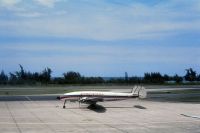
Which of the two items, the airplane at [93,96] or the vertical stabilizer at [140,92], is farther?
the vertical stabilizer at [140,92]

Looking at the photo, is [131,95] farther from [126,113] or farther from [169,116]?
[169,116]

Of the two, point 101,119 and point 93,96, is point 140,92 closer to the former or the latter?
point 93,96

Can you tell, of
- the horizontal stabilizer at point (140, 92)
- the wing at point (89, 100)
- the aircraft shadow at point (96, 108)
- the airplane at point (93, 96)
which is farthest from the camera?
the horizontal stabilizer at point (140, 92)

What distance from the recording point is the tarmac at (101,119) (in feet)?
119

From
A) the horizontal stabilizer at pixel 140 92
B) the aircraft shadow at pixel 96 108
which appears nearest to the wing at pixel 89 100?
the aircraft shadow at pixel 96 108

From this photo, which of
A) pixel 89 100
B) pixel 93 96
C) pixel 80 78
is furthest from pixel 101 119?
pixel 80 78

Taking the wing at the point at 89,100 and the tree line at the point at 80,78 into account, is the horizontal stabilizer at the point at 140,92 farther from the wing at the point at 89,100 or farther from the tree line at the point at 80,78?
the tree line at the point at 80,78

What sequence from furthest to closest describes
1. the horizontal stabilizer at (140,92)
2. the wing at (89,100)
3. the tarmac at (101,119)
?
the horizontal stabilizer at (140,92), the wing at (89,100), the tarmac at (101,119)

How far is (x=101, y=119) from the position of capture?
44188 millimetres

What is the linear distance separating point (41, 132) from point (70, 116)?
42.6 feet

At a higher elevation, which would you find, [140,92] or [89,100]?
[140,92]

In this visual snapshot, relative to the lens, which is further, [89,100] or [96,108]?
[89,100]

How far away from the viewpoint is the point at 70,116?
47000mm

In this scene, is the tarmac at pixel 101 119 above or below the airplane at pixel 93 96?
below
